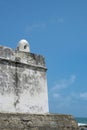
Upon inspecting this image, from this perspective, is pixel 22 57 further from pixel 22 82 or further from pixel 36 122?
pixel 36 122

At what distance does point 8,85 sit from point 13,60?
1.12 metres

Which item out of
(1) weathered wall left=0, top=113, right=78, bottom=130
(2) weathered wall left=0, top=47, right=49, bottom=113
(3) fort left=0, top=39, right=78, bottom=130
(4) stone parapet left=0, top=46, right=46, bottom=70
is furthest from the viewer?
Answer: (4) stone parapet left=0, top=46, right=46, bottom=70

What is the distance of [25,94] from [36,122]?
1.34 meters

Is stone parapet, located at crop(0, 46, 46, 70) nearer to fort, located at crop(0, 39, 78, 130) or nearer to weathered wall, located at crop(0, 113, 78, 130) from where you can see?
fort, located at crop(0, 39, 78, 130)

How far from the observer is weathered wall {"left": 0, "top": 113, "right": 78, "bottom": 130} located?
9.20 meters

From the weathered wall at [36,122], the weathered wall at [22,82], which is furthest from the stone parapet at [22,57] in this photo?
the weathered wall at [36,122]

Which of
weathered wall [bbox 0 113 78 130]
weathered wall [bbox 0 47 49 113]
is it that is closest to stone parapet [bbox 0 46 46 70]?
weathered wall [bbox 0 47 49 113]

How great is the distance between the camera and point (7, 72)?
34.0 ft

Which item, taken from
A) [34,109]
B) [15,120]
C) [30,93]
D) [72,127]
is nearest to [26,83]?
[30,93]

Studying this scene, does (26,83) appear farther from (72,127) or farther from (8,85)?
(72,127)

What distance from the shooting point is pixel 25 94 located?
1080 centimetres

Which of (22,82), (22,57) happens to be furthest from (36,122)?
(22,57)

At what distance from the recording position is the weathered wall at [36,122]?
9.20 metres

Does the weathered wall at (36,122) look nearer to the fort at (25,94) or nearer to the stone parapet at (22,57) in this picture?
the fort at (25,94)
